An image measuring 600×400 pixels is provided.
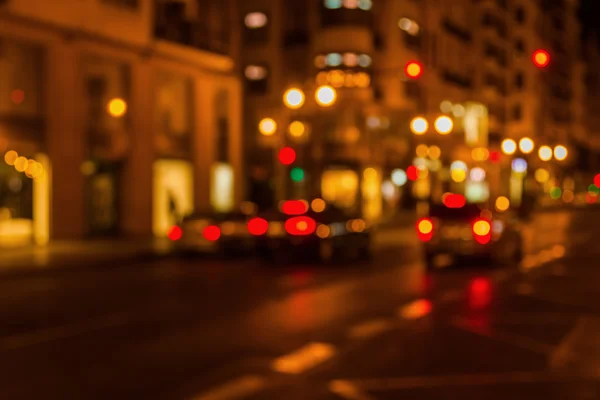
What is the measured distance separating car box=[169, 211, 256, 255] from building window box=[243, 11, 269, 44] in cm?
2741

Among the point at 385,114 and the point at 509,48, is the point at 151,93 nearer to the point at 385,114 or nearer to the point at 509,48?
the point at 385,114

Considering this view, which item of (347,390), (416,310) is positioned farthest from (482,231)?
(347,390)

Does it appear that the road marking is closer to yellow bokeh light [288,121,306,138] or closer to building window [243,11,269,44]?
yellow bokeh light [288,121,306,138]

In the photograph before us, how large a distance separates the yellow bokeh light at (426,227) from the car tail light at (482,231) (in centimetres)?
104

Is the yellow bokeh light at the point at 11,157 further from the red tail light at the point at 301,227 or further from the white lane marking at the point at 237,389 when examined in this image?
the white lane marking at the point at 237,389

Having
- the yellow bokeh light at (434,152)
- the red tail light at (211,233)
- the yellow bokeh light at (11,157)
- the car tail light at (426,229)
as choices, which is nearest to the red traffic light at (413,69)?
the car tail light at (426,229)

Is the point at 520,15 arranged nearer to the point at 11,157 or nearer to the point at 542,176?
the point at 542,176

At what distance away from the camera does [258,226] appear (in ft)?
78.4

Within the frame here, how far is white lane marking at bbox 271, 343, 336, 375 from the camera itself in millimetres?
8820

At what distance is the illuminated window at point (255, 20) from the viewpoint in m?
49.9

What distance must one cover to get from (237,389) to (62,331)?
4.30 m

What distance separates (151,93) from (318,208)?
11205mm

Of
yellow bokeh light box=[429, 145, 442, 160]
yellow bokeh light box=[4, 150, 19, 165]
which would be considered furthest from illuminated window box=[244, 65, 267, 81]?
yellow bokeh light box=[4, 150, 19, 165]

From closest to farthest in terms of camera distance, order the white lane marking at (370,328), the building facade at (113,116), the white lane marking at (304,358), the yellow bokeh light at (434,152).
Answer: the white lane marking at (304,358)
the white lane marking at (370,328)
the building facade at (113,116)
the yellow bokeh light at (434,152)
